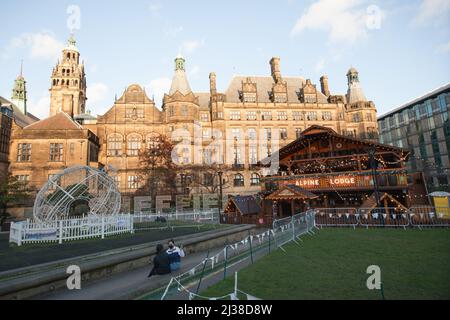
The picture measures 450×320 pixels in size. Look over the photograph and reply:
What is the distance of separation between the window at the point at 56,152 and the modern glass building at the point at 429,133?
63.4 m

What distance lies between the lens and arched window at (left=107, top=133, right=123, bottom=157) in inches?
1603

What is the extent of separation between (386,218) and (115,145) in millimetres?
38178

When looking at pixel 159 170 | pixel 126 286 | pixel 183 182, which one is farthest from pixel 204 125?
pixel 126 286

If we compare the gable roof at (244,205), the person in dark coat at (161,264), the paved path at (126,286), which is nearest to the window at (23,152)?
the gable roof at (244,205)

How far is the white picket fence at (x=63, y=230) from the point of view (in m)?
13.6

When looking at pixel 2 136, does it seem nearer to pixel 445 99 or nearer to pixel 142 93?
pixel 142 93

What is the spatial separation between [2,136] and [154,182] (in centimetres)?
2144

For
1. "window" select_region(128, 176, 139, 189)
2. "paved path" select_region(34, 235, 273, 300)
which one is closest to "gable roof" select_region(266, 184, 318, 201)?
"paved path" select_region(34, 235, 273, 300)

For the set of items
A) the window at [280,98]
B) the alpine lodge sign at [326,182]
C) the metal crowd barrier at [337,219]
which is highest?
the window at [280,98]

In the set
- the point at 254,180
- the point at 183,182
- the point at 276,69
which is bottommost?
the point at 183,182

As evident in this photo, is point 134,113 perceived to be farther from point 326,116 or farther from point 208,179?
point 326,116

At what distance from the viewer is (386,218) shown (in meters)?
18.1

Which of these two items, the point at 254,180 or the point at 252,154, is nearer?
the point at 254,180

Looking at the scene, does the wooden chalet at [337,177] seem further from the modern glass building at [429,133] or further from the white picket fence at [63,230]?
the modern glass building at [429,133]
